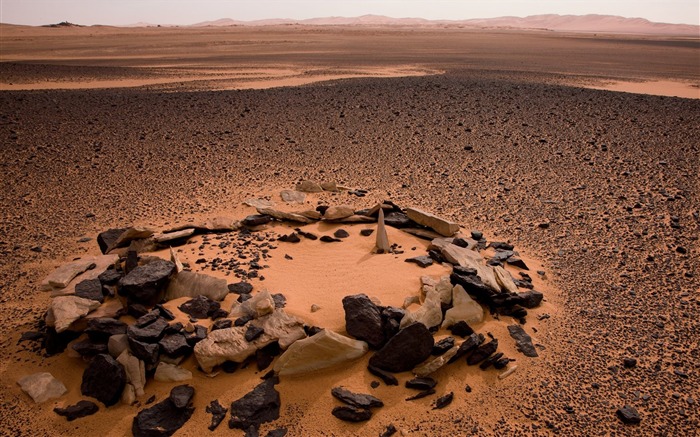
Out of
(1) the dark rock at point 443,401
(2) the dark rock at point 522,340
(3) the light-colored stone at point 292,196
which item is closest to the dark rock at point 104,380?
(1) the dark rock at point 443,401

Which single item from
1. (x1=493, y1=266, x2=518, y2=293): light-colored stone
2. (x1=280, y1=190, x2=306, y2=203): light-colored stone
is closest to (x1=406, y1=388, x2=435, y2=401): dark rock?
(x1=493, y1=266, x2=518, y2=293): light-colored stone

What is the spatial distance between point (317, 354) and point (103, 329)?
189cm

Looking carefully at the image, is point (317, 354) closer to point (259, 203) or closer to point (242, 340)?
point (242, 340)

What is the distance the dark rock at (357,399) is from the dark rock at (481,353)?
36.2 inches

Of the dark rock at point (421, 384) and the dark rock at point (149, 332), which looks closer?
the dark rock at point (421, 384)

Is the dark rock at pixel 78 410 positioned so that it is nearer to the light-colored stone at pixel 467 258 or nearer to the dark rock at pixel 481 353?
the dark rock at pixel 481 353

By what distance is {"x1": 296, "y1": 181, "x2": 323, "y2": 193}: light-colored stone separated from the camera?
341 inches

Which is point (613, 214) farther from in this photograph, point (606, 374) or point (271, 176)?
point (271, 176)

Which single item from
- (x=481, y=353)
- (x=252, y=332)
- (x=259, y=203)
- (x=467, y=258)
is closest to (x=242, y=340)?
(x=252, y=332)

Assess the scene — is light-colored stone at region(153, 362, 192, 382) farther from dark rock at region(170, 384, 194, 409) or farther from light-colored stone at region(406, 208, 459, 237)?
light-colored stone at region(406, 208, 459, 237)

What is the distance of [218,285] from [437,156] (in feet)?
22.3

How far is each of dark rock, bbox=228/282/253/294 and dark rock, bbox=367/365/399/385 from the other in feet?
5.10

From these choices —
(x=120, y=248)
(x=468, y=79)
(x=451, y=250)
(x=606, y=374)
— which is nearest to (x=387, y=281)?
(x=451, y=250)

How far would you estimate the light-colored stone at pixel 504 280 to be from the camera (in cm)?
518
